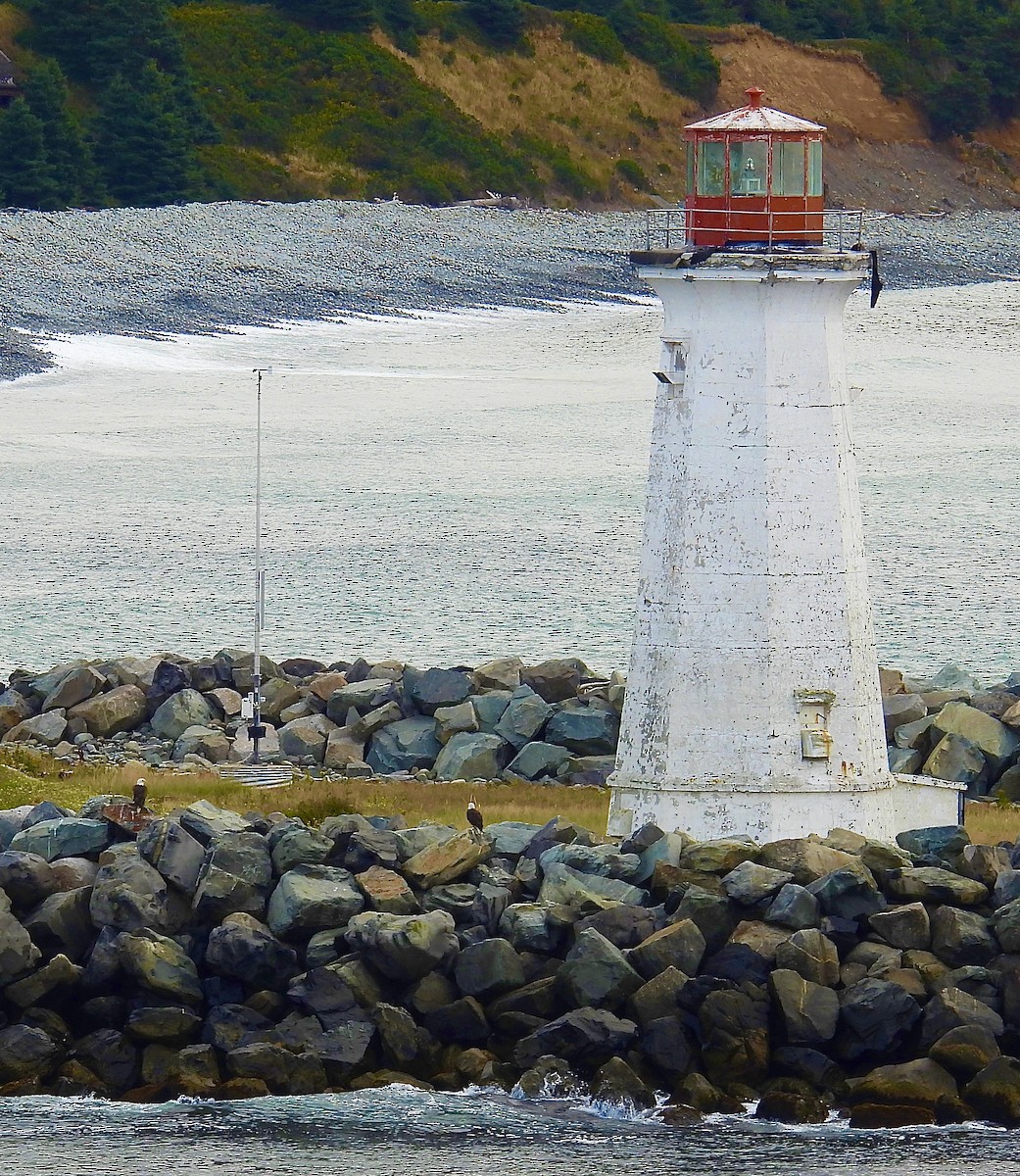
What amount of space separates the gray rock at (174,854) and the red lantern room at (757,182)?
4.11 metres

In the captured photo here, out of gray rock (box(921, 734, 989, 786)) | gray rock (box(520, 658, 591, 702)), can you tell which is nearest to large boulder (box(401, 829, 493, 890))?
gray rock (box(921, 734, 989, 786))

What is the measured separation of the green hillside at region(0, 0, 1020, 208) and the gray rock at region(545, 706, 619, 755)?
45291 millimetres

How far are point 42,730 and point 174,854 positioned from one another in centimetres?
618

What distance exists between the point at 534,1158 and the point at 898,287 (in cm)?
5927

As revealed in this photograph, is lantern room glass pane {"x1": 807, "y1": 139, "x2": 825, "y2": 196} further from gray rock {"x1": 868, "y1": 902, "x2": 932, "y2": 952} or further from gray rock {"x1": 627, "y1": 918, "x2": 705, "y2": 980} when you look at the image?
gray rock {"x1": 627, "y1": 918, "x2": 705, "y2": 980}

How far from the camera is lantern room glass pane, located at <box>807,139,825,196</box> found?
1448 cm

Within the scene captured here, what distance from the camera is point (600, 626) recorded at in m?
30.7

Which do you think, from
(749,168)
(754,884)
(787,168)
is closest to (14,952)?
(754,884)

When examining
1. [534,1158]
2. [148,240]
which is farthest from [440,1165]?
[148,240]

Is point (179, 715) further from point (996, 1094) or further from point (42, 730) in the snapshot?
point (996, 1094)

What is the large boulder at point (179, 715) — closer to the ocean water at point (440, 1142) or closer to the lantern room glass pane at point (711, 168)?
the ocean water at point (440, 1142)

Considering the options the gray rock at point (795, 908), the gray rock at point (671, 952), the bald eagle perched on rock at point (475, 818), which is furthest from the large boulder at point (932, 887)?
the bald eagle perched on rock at point (475, 818)

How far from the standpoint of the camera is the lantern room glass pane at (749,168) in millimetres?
14336

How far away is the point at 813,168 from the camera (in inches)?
575
